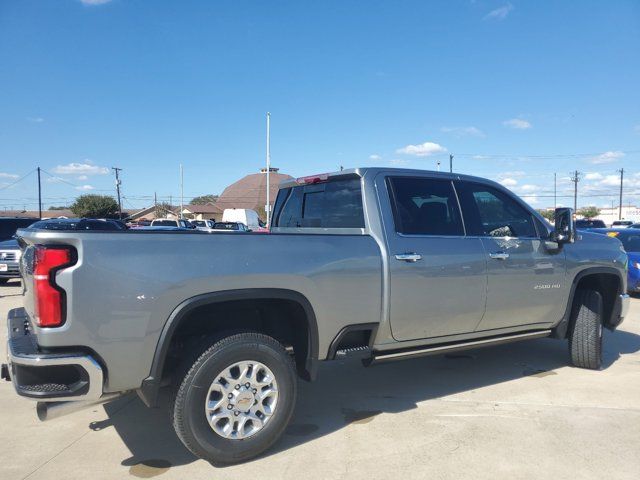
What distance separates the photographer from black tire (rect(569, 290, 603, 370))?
5.04 meters

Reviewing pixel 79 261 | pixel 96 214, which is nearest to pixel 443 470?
pixel 79 261

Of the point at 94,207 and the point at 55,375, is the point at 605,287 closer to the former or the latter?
the point at 55,375

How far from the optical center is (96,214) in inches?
2466

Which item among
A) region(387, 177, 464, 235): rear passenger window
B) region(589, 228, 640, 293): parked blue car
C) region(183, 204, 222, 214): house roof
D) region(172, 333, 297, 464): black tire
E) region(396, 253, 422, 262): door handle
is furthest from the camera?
region(183, 204, 222, 214): house roof

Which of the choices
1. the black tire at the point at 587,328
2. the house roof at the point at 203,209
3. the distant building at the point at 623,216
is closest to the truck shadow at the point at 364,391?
the black tire at the point at 587,328

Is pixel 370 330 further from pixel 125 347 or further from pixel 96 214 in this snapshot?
pixel 96 214

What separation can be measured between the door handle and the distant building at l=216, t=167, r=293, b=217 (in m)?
68.5

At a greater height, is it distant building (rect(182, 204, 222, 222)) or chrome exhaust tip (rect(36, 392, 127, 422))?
distant building (rect(182, 204, 222, 222))

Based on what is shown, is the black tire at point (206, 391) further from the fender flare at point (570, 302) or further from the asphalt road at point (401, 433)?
the fender flare at point (570, 302)

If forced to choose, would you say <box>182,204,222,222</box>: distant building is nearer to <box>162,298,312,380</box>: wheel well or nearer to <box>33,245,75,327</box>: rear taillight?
<box>162,298,312,380</box>: wheel well

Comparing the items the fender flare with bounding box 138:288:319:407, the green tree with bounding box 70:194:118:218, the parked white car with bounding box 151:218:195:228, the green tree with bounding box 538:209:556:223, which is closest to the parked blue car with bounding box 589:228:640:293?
the green tree with bounding box 538:209:556:223

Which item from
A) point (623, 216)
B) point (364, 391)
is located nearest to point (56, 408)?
point (364, 391)

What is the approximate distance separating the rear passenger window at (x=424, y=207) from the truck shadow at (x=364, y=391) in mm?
1554

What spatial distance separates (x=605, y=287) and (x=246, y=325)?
13.9ft
